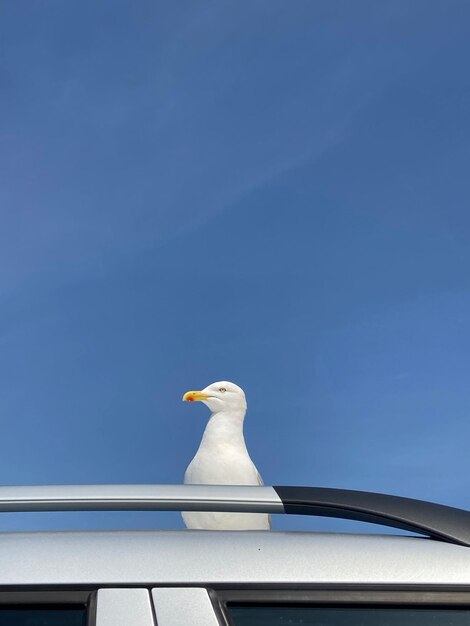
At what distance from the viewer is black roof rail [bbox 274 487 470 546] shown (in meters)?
1.72

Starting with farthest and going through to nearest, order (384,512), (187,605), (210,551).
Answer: (384,512) < (210,551) < (187,605)

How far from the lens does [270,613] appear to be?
1.51 m

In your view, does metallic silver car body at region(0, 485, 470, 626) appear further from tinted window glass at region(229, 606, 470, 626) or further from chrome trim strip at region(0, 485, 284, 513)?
chrome trim strip at region(0, 485, 284, 513)

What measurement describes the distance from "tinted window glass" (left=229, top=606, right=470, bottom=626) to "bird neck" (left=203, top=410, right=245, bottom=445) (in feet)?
24.1

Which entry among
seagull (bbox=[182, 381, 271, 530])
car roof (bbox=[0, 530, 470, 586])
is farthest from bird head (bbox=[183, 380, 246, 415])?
car roof (bbox=[0, 530, 470, 586])

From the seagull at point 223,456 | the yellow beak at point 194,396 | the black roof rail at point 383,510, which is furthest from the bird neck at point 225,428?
the black roof rail at point 383,510

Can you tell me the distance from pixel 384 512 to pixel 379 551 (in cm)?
21

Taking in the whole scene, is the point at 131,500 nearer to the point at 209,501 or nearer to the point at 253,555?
the point at 209,501

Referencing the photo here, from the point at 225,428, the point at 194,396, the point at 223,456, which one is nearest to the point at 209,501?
the point at 223,456

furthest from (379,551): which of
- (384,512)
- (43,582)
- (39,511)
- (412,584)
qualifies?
(39,511)

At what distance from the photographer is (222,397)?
382 inches

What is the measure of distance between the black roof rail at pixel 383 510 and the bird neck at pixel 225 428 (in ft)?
22.7

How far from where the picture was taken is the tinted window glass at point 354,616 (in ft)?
4.97

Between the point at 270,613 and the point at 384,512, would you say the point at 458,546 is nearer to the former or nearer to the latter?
the point at 384,512
